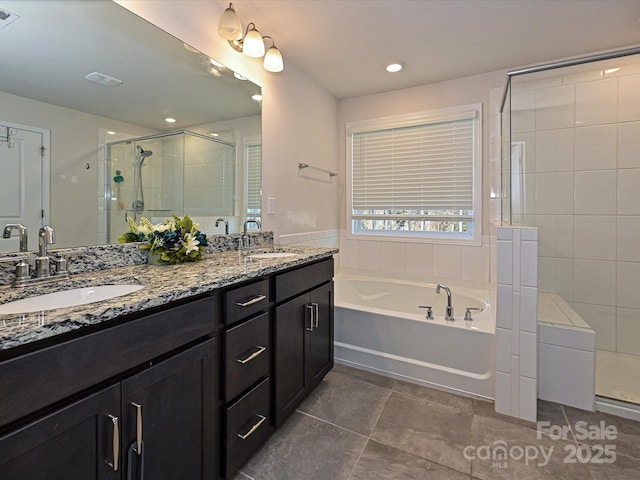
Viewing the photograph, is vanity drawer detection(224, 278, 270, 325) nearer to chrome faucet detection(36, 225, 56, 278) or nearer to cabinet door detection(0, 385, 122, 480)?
cabinet door detection(0, 385, 122, 480)

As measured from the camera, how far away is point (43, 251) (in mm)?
1076

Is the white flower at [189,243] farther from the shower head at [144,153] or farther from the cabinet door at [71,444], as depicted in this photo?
the cabinet door at [71,444]

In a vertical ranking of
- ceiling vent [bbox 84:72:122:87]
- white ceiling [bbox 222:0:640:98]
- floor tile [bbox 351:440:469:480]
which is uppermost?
white ceiling [bbox 222:0:640:98]

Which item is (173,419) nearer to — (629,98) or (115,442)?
(115,442)

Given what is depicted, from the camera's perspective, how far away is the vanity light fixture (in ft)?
5.51

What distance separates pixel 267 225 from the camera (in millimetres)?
2289

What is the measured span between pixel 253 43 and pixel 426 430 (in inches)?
91.7

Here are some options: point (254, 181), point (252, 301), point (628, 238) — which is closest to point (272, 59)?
point (254, 181)

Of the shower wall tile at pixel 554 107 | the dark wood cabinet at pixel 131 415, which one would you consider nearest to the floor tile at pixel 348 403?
the dark wood cabinet at pixel 131 415

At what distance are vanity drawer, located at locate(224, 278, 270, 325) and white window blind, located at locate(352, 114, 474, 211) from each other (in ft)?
6.73

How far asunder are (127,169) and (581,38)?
2925mm

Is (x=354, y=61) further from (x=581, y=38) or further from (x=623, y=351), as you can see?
(x=623, y=351)

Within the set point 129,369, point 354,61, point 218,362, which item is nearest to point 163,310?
point 129,369

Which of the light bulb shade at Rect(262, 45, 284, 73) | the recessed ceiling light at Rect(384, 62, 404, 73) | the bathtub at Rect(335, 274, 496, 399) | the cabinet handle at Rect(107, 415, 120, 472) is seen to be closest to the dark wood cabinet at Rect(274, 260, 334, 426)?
the bathtub at Rect(335, 274, 496, 399)
